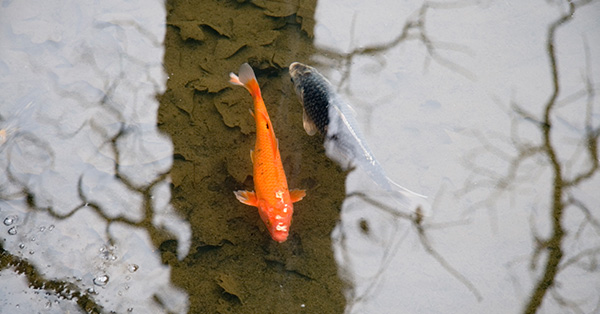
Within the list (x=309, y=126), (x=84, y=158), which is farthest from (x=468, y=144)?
(x=84, y=158)

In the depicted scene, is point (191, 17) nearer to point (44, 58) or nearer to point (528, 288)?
point (44, 58)

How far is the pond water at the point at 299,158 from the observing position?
2990 millimetres

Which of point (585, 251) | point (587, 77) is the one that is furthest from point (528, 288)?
point (587, 77)

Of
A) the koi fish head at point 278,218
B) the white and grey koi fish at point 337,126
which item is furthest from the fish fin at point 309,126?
the koi fish head at point 278,218

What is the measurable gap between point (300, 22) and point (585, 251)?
2.88 metres

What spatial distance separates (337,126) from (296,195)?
0.59 m

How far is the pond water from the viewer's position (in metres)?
2.99

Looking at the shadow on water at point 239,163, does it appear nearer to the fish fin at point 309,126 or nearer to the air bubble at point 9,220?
the fish fin at point 309,126

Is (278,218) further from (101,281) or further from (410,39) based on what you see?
(410,39)

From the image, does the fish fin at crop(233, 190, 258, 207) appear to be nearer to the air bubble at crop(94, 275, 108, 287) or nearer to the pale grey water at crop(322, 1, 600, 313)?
the pale grey water at crop(322, 1, 600, 313)

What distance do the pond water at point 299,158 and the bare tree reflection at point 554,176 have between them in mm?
13

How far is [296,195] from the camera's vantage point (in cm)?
307

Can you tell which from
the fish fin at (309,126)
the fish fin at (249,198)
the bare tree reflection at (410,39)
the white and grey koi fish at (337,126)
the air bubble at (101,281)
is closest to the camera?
the air bubble at (101,281)

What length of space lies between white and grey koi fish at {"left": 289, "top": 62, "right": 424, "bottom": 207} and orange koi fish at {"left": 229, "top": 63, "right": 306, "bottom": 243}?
379 millimetres
